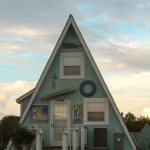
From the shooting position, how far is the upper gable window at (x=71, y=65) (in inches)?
1067

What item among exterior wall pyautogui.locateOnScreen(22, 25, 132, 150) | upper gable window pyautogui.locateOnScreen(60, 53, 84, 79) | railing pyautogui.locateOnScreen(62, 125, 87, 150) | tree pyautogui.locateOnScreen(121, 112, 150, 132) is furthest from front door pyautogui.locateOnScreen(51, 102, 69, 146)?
tree pyautogui.locateOnScreen(121, 112, 150, 132)

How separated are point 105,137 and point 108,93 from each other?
2.22 m

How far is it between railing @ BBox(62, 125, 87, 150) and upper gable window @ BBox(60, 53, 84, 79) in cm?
274

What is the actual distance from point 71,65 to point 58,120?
2847mm

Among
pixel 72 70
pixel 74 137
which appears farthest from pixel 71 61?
pixel 74 137

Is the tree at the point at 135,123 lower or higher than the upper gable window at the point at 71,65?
lower

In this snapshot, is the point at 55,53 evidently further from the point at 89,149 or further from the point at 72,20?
the point at 89,149

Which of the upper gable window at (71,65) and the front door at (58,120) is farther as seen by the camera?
the upper gable window at (71,65)

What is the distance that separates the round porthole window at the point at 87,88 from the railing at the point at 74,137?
5.58ft

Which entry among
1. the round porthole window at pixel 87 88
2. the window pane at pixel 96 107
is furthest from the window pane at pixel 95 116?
the round porthole window at pixel 87 88

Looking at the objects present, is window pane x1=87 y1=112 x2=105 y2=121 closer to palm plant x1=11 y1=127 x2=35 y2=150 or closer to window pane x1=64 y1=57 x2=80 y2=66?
window pane x1=64 y1=57 x2=80 y2=66

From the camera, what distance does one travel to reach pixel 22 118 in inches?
1064

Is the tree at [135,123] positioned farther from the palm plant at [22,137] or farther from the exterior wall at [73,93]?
the palm plant at [22,137]

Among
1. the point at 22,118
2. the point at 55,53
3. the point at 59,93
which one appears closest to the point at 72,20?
the point at 55,53
